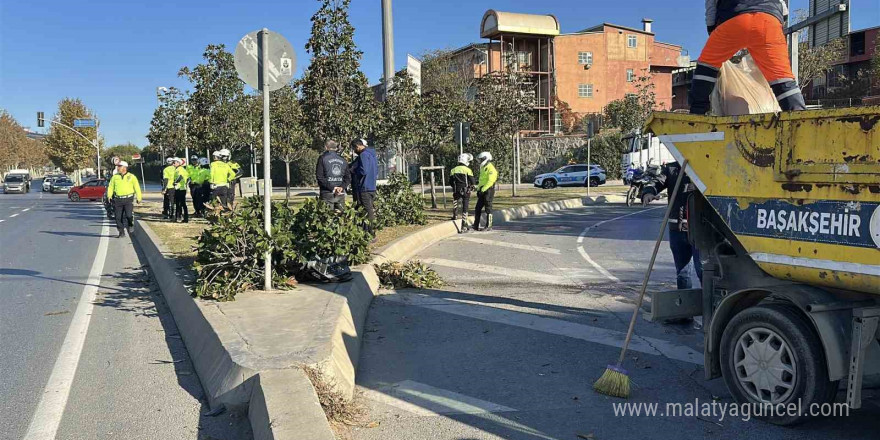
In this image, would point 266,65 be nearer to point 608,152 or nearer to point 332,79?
point 332,79

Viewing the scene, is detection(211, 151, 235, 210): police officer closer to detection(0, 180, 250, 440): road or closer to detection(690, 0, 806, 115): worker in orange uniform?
detection(0, 180, 250, 440): road

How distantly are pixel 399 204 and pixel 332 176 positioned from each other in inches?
167

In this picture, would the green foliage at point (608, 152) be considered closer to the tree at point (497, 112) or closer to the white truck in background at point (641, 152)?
the white truck in background at point (641, 152)

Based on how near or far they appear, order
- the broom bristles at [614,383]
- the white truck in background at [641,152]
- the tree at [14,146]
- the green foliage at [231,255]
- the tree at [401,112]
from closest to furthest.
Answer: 1. the broom bristles at [614,383]
2. the green foliage at [231,255]
3. the tree at [401,112]
4. the white truck in background at [641,152]
5. the tree at [14,146]

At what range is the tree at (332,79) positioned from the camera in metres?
14.8

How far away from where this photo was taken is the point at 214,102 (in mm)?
25891

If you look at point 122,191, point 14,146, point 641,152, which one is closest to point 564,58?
point 641,152

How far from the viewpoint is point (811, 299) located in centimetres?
391

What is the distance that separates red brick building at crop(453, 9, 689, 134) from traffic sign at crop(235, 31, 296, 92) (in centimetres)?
4479

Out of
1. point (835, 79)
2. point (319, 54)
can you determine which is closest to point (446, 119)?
point (319, 54)

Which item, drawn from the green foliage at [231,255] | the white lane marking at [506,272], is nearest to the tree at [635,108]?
the white lane marking at [506,272]

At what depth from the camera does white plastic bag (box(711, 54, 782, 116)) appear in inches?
194

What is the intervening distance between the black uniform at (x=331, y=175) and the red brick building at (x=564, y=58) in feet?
135

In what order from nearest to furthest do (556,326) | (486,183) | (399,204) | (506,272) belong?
(556,326) < (506,272) < (486,183) < (399,204)
